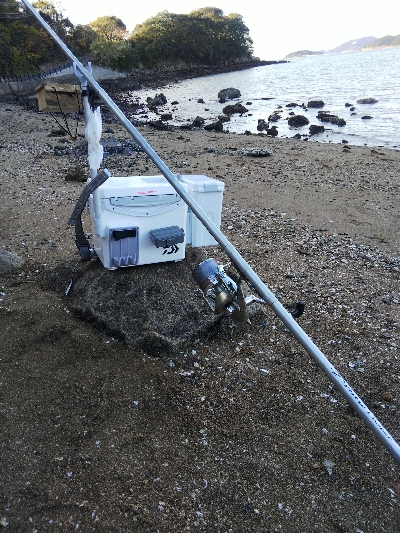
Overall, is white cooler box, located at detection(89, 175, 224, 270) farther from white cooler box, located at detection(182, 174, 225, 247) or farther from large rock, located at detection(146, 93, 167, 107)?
large rock, located at detection(146, 93, 167, 107)

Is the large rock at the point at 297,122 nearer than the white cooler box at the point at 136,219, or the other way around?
the white cooler box at the point at 136,219

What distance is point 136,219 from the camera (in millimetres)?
4465

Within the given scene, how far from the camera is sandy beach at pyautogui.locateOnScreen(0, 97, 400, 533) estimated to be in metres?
2.99

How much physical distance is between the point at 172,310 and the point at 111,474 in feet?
6.42

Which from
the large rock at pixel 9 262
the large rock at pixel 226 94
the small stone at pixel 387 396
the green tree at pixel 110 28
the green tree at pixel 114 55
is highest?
the green tree at pixel 110 28

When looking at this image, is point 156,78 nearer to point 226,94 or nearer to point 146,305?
point 226,94

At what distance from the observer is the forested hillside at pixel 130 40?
164 feet

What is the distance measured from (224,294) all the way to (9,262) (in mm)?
4349

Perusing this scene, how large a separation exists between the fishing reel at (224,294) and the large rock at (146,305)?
1323 millimetres

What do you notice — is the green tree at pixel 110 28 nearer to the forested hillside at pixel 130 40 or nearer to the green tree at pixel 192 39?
the forested hillside at pixel 130 40

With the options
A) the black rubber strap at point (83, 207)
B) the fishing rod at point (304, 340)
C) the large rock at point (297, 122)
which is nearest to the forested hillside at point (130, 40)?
the large rock at point (297, 122)

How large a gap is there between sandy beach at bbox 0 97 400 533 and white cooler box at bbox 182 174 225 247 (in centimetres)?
108

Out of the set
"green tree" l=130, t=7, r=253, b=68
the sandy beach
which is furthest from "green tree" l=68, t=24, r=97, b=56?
the sandy beach

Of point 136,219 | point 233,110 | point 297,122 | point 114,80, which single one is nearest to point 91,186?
point 136,219
